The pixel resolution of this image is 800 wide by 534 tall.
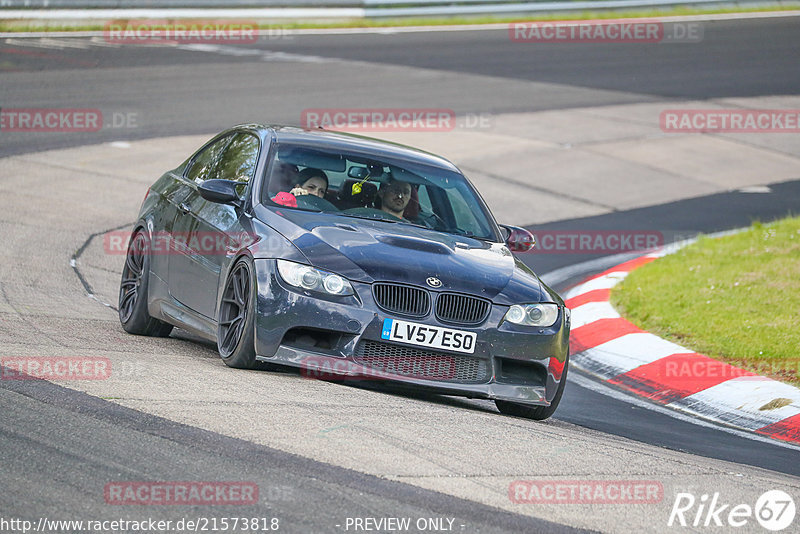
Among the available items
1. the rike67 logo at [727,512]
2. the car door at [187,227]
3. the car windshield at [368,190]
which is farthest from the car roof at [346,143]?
the rike67 logo at [727,512]

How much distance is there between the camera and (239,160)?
8266mm

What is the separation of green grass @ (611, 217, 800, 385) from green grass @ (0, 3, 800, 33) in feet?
52.7

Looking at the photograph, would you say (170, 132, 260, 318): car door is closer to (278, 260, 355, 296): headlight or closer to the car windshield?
the car windshield

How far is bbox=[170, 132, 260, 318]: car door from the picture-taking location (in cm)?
745

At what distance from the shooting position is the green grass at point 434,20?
25.0 meters

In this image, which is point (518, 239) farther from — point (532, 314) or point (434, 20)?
point (434, 20)

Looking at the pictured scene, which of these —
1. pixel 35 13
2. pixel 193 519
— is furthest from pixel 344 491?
pixel 35 13

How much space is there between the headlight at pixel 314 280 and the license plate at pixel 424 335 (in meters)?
0.29

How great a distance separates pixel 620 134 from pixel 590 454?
47.8 feet

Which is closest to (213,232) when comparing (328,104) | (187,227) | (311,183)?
(187,227)

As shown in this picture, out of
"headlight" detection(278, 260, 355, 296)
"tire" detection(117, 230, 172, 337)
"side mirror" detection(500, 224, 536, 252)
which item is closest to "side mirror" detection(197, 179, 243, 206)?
"headlight" detection(278, 260, 355, 296)

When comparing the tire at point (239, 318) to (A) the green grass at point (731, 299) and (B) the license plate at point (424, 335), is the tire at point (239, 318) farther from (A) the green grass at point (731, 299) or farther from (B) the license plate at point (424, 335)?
(A) the green grass at point (731, 299)

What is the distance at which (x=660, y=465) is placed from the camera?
5.67 m

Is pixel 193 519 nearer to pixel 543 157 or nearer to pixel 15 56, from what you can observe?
pixel 543 157
